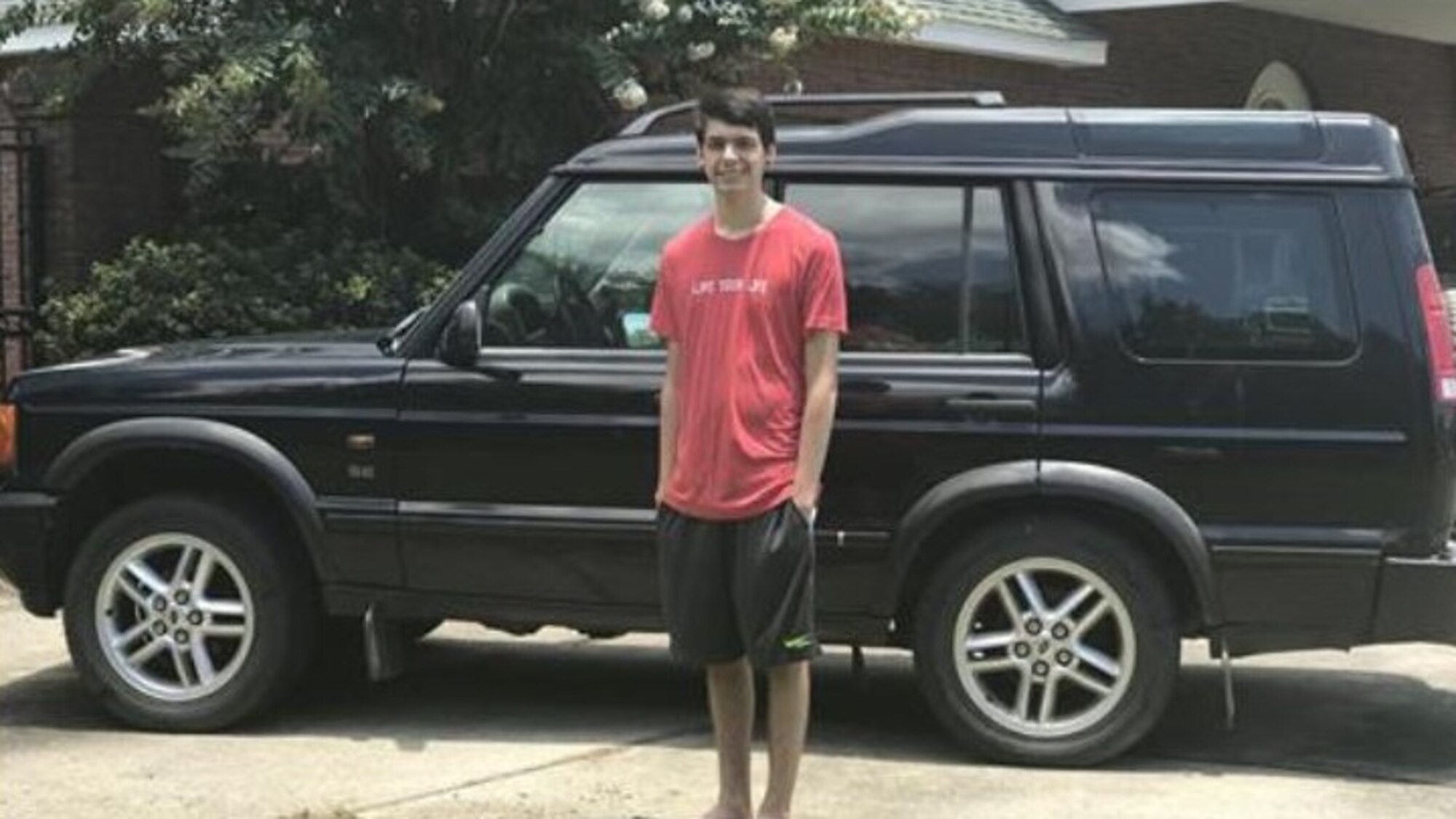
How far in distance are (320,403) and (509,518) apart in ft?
2.36

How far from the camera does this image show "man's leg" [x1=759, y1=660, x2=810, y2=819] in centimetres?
479

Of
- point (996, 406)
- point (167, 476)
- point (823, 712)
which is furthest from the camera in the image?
point (823, 712)

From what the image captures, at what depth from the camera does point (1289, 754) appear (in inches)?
243

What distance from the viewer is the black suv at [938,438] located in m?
5.66

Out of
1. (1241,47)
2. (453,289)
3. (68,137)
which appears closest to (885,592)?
(453,289)

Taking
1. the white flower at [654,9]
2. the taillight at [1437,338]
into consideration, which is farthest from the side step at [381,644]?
the white flower at [654,9]

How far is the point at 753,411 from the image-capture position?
4691 mm

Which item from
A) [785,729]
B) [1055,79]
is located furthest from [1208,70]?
[785,729]

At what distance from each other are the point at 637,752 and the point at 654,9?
459 cm

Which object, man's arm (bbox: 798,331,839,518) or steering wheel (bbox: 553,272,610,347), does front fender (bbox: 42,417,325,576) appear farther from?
man's arm (bbox: 798,331,839,518)

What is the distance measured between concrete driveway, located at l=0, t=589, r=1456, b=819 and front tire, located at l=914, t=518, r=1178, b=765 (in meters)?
0.14

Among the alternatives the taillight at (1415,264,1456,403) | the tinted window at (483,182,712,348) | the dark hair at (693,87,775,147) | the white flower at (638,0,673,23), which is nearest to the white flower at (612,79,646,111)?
the white flower at (638,0,673,23)

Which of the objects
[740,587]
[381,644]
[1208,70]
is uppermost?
[1208,70]

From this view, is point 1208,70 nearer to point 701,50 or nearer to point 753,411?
point 701,50
